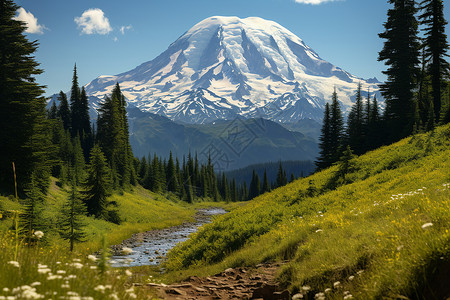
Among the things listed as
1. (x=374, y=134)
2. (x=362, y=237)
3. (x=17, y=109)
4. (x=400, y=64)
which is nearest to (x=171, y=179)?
(x=374, y=134)

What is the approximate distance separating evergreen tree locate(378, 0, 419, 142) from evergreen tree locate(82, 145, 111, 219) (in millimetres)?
37895

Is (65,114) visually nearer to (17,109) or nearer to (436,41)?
(17,109)

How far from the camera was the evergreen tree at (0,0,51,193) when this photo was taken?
31.4m

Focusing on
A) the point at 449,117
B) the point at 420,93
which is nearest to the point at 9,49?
the point at 449,117

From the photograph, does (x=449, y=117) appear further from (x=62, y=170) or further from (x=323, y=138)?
(x=62, y=170)

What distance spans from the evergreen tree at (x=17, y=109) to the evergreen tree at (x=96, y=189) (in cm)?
792

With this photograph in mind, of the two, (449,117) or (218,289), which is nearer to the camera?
(218,289)

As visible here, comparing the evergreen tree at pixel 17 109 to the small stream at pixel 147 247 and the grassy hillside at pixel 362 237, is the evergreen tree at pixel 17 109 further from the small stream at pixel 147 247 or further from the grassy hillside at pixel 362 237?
the grassy hillside at pixel 362 237

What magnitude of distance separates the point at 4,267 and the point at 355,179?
74.7ft

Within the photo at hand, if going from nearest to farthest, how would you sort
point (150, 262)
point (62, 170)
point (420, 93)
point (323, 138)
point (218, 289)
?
point (218, 289) < point (150, 262) < point (420, 93) < point (62, 170) < point (323, 138)

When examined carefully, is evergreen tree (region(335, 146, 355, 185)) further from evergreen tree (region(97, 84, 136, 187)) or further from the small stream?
evergreen tree (region(97, 84, 136, 187))

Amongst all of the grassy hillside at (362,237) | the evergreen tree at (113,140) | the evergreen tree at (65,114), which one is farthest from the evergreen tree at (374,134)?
the evergreen tree at (65,114)

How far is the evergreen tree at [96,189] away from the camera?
41263mm

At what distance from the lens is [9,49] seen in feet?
108
